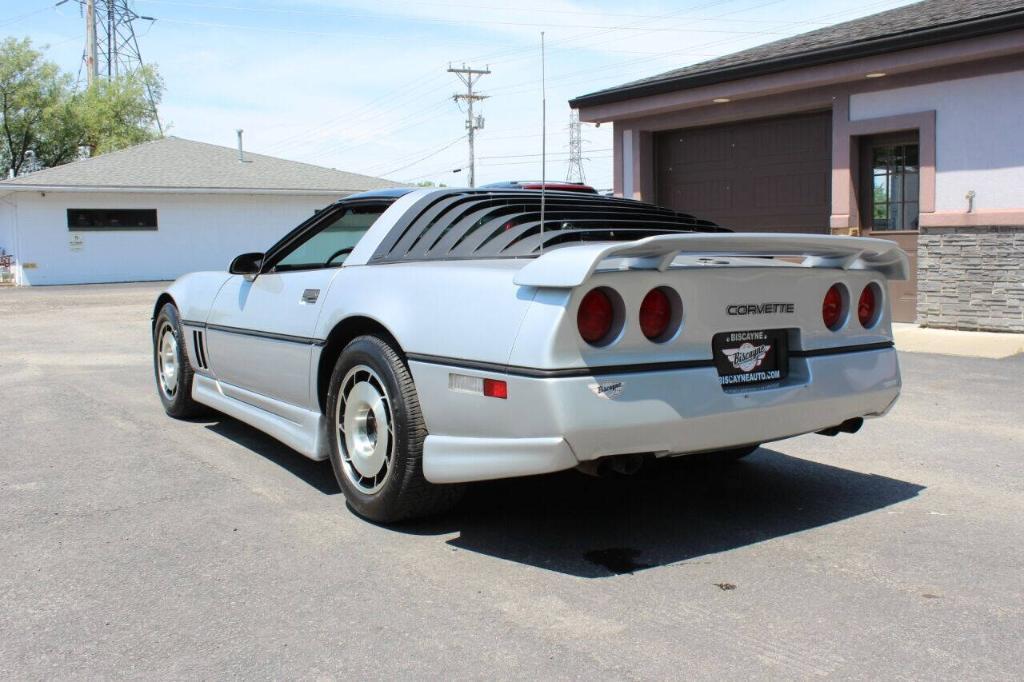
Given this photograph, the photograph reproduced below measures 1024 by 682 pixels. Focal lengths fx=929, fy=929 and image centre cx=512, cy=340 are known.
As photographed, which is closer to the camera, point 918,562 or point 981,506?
point 918,562

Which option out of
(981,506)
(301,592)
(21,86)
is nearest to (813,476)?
(981,506)

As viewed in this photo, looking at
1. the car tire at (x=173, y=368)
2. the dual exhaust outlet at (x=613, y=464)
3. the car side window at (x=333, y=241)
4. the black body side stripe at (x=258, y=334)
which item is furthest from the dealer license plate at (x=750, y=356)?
the car tire at (x=173, y=368)

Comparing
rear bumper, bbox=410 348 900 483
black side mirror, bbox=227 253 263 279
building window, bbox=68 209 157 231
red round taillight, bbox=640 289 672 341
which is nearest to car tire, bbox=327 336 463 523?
rear bumper, bbox=410 348 900 483

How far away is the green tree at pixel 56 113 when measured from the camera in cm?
4484

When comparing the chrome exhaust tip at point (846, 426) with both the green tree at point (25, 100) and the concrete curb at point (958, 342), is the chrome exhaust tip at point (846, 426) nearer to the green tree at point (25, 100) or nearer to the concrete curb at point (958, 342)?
the concrete curb at point (958, 342)

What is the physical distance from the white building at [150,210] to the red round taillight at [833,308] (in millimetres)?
29020

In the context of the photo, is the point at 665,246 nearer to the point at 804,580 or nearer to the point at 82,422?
the point at 804,580

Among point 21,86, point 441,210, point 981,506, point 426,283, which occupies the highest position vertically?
point 21,86

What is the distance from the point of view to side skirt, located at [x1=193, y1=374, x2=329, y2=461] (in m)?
4.46

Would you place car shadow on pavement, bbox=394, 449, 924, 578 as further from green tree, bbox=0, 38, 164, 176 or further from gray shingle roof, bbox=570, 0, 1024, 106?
green tree, bbox=0, 38, 164, 176

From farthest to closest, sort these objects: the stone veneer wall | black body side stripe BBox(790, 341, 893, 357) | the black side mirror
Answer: the stone veneer wall
the black side mirror
black body side stripe BBox(790, 341, 893, 357)

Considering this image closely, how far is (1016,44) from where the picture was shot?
10.3m

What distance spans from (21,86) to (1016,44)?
151ft

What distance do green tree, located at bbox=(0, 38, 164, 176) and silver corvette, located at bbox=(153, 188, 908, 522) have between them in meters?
47.2
